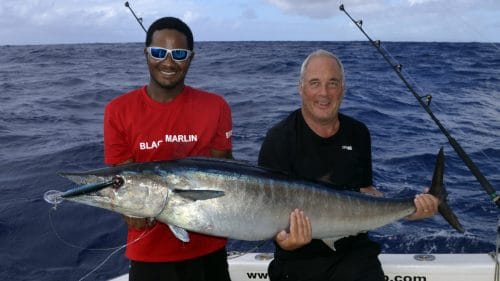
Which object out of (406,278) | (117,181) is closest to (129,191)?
(117,181)

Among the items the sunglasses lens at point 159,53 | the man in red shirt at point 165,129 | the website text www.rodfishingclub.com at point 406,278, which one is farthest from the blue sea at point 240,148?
the sunglasses lens at point 159,53

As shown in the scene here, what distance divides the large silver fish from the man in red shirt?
323 mm

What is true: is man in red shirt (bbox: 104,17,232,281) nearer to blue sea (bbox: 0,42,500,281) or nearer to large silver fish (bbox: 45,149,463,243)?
large silver fish (bbox: 45,149,463,243)

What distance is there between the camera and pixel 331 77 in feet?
11.8

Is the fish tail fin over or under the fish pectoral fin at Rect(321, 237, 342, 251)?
over

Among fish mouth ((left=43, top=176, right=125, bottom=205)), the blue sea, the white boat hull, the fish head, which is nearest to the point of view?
fish mouth ((left=43, top=176, right=125, bottom=205))

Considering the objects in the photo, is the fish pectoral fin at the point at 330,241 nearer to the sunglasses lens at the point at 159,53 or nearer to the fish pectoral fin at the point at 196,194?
the fish pectoral fin at the point at 196,194

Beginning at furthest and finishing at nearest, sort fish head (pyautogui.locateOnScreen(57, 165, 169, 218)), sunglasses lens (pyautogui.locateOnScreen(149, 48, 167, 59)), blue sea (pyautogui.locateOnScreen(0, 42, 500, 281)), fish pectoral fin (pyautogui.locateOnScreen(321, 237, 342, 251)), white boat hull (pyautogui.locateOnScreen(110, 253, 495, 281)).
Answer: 1. blue sea (pyautogui.locateOnScreen(0, 42, 500, 281))
2. white boat hull (pyautogui.locateOnScreen(110, 253, 495, 281))
3. fish pectoral fin (pyautogui.locateOnScreen(321, 237, 342, 251))
4. sunglasses lens (pyautogui.locateOnScreen(149, 48, 167, 59))
5. fish head (pyautogui.locateOnScreen(57, 165, 169, 218))

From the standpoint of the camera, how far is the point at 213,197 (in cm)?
284

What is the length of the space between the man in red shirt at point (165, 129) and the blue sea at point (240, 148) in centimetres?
202

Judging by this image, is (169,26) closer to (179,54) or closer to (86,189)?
(179,54)

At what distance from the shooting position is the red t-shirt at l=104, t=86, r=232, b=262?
3170mm

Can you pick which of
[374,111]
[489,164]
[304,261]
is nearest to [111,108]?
[304,261]

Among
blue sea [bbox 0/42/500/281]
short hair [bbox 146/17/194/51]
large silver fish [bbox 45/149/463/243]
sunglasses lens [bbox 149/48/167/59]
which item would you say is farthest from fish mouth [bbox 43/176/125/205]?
blue sea [bbox 0/42/500/281]
